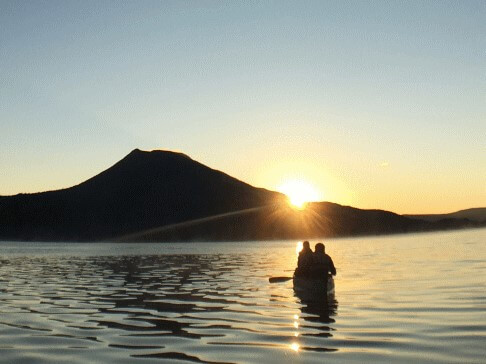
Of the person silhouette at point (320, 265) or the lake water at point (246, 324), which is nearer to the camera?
the lake water at point (246, 324)

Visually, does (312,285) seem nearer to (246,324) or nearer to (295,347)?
(246,324)

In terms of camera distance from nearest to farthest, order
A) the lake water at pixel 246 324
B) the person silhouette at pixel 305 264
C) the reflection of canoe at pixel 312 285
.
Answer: the lake water at pixel 246 324, the reflection of canoe at pixel 312 285, the person silhouette at pixel 305 264

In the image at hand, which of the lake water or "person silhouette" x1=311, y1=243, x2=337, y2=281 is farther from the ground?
"person silhouette" x1=311, y1=243, x2=337, y2=281

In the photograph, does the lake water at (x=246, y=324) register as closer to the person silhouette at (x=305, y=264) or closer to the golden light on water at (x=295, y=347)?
the golden light on water at (x=295, y=347)

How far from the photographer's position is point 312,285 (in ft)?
104

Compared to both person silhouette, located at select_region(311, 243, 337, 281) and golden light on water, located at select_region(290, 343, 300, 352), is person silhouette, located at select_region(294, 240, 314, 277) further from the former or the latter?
golden light on water, located at select_region(290, 343, 300, 352)

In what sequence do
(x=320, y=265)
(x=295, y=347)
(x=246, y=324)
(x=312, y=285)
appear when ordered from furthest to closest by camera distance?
(x=320, y=265)
(x=312, y=285)
(x=246, y=324)
(x=295, y=347)

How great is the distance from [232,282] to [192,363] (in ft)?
86.5

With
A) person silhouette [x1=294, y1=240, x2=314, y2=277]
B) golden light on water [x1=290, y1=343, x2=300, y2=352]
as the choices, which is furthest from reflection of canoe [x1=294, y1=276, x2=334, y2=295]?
golden light on water [x1=290, y1=343, x2=300, y2=352]

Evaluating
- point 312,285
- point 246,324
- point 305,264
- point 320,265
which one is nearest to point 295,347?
point 246,324

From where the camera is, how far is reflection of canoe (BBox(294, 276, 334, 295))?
1219 inches

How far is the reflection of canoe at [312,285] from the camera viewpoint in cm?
3097

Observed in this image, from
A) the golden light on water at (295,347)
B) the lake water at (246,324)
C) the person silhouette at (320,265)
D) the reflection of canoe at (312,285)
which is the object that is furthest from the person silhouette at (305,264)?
the golden light on water at (295,347)

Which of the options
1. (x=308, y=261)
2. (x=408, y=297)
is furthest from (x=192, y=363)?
(x=308, y=261)
